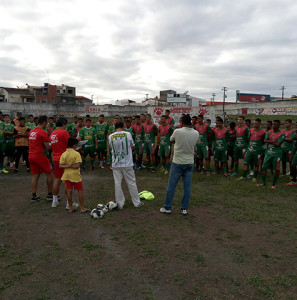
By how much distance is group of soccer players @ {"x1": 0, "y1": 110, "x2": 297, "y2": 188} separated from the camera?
8109 millimetres

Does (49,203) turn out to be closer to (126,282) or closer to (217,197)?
(126,282)

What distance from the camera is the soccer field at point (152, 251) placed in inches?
122

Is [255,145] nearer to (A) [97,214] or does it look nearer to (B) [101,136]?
(A) [97,214]

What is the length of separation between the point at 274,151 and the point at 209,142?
273 centimetres

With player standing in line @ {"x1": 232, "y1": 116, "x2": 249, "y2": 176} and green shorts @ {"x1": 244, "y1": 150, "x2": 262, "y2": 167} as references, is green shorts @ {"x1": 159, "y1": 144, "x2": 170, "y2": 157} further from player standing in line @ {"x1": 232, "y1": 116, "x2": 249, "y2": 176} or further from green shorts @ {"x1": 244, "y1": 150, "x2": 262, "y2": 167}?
green shorts @ {"x1": 244, "y1": 150, "x2": 262, "y2": 167}

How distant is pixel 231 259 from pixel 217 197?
310 centimetres

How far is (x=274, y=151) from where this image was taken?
7.74m

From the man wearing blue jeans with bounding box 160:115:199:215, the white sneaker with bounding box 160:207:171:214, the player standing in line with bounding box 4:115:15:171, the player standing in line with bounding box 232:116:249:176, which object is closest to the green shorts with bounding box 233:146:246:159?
the player standing in line with bounding box 232:116:249:176

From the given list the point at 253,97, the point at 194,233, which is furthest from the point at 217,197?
the point at 253,97

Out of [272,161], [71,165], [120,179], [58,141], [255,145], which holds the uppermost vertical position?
[58,141]

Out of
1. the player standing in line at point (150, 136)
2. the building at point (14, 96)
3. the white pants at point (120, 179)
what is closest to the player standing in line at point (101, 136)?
the player standing in line at point (150, 136)

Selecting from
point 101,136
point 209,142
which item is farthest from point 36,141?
point 209,142

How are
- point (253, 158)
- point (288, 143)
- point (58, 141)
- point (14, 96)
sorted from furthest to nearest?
point (14, 96) → point (288, 143) → point (253, 158) → point (58, 141)

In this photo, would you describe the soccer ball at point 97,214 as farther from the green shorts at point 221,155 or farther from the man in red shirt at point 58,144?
the green shorts at point 221,155
